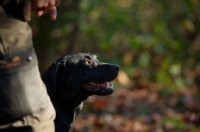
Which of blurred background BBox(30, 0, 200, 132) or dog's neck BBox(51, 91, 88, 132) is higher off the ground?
dog's neck BBox(51, 91, 88, 132)

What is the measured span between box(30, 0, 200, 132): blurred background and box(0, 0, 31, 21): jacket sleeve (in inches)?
171

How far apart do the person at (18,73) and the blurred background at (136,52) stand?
4189 mm

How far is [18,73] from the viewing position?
13.4ft

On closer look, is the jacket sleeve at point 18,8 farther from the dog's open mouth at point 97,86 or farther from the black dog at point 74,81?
the dog's open mouth at point 97,86

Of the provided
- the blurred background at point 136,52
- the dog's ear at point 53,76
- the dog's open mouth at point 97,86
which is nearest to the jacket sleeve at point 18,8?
the dog's ear at point 53,76

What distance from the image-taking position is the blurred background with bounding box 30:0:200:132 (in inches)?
362

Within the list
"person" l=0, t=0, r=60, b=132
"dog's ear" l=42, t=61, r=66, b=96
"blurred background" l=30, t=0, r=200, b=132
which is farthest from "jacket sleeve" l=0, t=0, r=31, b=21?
"blurred background" l=30, t=0, r=200, b=132

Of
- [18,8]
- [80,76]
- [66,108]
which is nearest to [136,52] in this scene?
[80,76]

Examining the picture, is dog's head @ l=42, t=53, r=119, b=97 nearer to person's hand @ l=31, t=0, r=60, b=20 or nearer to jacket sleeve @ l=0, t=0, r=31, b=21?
person's hand @ l=31, t=0, r=60, b=20

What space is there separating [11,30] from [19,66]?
24 centimetres

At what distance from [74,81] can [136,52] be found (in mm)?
7003

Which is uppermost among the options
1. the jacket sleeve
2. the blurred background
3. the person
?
the jacket sleeve

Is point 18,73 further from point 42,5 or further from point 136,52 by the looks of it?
point 136,52

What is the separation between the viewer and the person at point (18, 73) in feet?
13.2
